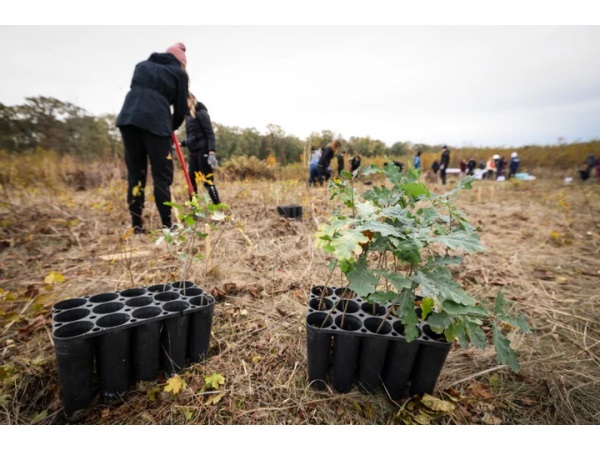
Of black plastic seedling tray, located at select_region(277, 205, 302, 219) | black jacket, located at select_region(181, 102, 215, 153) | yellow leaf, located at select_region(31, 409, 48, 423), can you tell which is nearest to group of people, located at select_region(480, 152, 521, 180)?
black plastic seedling tray, located at select_region(277, 205, 302, 219)

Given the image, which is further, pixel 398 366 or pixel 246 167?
pixel 246 167

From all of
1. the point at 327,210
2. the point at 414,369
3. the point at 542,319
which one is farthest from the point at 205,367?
the point at 327,210

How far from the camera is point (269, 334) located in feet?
5.48

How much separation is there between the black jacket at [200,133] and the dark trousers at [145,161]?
115 centimetres

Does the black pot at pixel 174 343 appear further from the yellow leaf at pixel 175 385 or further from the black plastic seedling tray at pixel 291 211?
the black plastic seedling tray at pixel 291 211

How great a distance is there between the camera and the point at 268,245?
10.4ft

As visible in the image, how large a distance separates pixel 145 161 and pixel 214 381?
246 centimetres

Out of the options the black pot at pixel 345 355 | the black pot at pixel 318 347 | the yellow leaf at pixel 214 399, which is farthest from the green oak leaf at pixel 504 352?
the yellow leaf at pixel 214 399

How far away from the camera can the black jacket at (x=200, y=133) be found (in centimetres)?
387

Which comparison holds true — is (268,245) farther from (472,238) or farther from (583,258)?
(583,258)

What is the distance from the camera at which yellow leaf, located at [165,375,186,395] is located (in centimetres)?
120

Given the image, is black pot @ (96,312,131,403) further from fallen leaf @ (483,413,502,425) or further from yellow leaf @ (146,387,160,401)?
fallen leaf @ (483,413,502,425)

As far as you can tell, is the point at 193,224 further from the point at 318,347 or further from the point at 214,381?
the point at 318,347

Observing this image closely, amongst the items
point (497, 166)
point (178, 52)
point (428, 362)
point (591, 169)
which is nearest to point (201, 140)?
point (178, 52)
